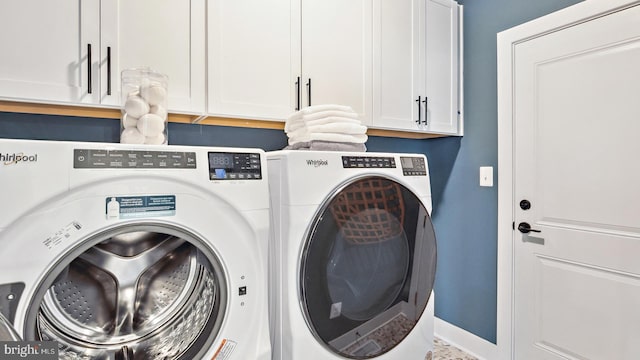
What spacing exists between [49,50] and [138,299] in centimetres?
89

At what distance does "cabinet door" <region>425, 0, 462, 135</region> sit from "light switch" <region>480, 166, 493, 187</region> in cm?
28

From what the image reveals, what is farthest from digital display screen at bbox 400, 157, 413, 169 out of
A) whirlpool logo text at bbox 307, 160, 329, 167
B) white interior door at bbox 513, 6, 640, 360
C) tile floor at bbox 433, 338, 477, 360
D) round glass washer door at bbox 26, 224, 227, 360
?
tile floor at bbox 433, 338, 477, 360

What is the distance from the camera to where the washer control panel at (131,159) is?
0.82m

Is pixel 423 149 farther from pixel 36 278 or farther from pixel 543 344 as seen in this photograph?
pixel 36 278

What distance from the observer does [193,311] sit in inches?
41.6

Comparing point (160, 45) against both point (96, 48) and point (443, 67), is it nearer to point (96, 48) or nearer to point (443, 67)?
point (96, 48)

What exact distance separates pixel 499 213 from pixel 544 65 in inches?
32.8

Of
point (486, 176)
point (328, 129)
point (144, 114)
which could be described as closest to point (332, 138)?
point (328, 129)

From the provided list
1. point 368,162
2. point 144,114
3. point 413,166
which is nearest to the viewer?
point 144,114

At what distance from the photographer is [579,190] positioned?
1.72 metres

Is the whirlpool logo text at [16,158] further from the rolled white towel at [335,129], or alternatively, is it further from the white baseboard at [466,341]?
the white baseboard at [466,341]

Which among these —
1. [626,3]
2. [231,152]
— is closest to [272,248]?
[231,152]

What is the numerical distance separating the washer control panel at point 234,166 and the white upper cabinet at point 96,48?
53 centimetres

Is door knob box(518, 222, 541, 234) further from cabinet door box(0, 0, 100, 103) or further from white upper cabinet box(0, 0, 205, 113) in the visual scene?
cabinet door box(0, 0, 100, 103)
